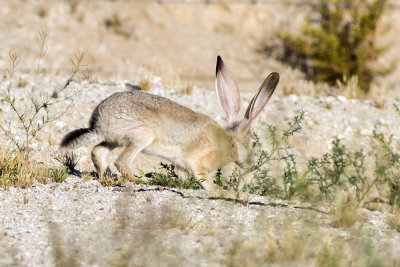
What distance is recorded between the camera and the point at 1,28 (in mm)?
14781

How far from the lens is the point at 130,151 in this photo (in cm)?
547

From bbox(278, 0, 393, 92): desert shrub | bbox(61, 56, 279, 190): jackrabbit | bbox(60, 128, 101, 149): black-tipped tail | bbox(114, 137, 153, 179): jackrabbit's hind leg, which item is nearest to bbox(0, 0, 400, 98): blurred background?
bbox(278, 0, 393, 92): desert shrub

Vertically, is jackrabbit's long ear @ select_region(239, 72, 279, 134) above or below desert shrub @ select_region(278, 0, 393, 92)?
below

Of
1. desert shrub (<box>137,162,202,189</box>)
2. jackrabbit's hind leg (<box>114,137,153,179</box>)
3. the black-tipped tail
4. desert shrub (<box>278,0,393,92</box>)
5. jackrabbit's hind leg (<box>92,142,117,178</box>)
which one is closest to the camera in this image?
desert shrub (<box>137,162,202,189</box>)

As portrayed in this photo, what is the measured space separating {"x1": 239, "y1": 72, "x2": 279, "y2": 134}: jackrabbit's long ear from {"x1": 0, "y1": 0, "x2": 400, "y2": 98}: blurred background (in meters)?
7.39

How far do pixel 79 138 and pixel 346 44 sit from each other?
1047 cm

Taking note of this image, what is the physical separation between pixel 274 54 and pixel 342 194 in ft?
39.8

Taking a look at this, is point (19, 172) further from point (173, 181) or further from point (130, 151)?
point (173, 181)

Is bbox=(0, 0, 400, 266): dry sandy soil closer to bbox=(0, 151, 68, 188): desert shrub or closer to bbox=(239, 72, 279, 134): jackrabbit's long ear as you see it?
bbox=(0, 151, 68, 188): desert shrub

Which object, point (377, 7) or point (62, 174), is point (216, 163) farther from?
point (377, 7)

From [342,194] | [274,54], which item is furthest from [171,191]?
[274,54]

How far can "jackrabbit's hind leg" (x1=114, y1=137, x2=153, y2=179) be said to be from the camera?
546 centimetres

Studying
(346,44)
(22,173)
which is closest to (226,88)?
(22,173)

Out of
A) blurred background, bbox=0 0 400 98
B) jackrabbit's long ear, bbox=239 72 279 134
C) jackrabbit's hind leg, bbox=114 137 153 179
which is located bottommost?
jackrabbit's hind leg, bbox=114 137 153 179
